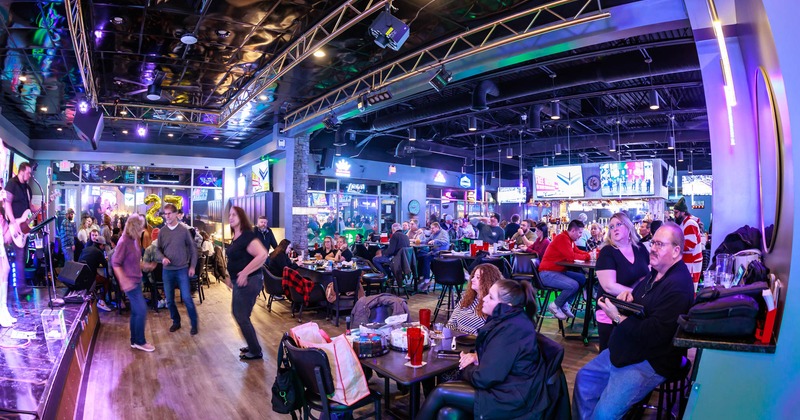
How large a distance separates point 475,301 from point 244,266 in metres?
2.49

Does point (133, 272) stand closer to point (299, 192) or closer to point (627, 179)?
point (299, 192)

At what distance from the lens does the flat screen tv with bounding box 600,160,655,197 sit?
36.2 ft

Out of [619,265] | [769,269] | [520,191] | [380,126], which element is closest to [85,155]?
[380,126]

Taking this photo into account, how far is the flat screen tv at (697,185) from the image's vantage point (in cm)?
1661

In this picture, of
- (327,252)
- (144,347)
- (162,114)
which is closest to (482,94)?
(327,252)

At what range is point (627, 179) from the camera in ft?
37.2

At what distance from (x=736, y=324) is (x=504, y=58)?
5046mm

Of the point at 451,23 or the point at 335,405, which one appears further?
the point at 451,23

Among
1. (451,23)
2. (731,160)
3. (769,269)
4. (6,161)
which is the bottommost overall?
(769,269)

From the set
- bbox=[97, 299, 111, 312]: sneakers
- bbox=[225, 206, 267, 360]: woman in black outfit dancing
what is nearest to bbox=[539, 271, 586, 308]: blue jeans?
bbox=[225, 206, 267, 360]: woman in black outfit dancing

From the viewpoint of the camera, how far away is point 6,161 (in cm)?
977

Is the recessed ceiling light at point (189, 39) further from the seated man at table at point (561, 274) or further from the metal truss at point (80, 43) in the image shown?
the seated man at table at point (561, 274)

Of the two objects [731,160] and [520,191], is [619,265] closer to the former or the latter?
[731,160]

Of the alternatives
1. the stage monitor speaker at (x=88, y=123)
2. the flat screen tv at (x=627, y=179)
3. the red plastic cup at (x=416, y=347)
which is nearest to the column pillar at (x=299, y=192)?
the stage monitor speaker at (x=88, y=123)
